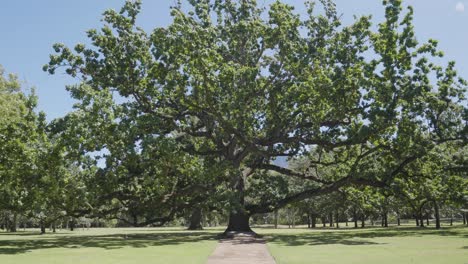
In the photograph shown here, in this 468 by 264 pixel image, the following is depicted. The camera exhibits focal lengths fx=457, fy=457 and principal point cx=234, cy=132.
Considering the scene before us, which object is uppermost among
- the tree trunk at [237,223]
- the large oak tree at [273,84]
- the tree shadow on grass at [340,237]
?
the large oak tree at [273,84]

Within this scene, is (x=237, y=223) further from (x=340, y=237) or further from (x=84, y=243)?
(x=84, y=243)

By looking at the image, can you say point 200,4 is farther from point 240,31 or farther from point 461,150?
point 461,150

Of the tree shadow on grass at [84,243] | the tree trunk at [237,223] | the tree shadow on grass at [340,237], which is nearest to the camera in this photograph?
the tree shadow on grass at [84,243]

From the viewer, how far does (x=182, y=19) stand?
96.6 feet

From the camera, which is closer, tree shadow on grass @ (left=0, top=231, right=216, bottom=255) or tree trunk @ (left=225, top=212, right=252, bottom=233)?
tree shadow on grass @ (left=0, top=231, right=216, bottom=255)

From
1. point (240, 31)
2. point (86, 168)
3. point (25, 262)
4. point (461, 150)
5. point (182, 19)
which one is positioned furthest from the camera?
point (461, 150)

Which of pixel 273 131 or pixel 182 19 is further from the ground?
pixel 182 19

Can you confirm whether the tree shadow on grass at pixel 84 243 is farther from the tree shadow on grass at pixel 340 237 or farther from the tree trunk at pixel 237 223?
the tree shadow on grass at pixel 340 237

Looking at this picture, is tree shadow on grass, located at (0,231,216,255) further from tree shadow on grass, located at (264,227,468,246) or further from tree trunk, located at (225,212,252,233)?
tree shadow on grass, located at (264,227,468,246)

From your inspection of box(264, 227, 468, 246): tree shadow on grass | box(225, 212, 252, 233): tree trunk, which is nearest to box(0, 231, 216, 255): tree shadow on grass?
box(225, 212, 252, 233): tree trunk

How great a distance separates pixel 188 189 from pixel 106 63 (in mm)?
10395

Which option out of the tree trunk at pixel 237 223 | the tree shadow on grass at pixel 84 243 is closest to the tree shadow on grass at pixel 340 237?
the tree trunk at pixel 237 223

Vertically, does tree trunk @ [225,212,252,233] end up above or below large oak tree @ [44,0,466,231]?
below

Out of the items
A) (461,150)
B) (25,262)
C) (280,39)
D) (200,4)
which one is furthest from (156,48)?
(461,150)
